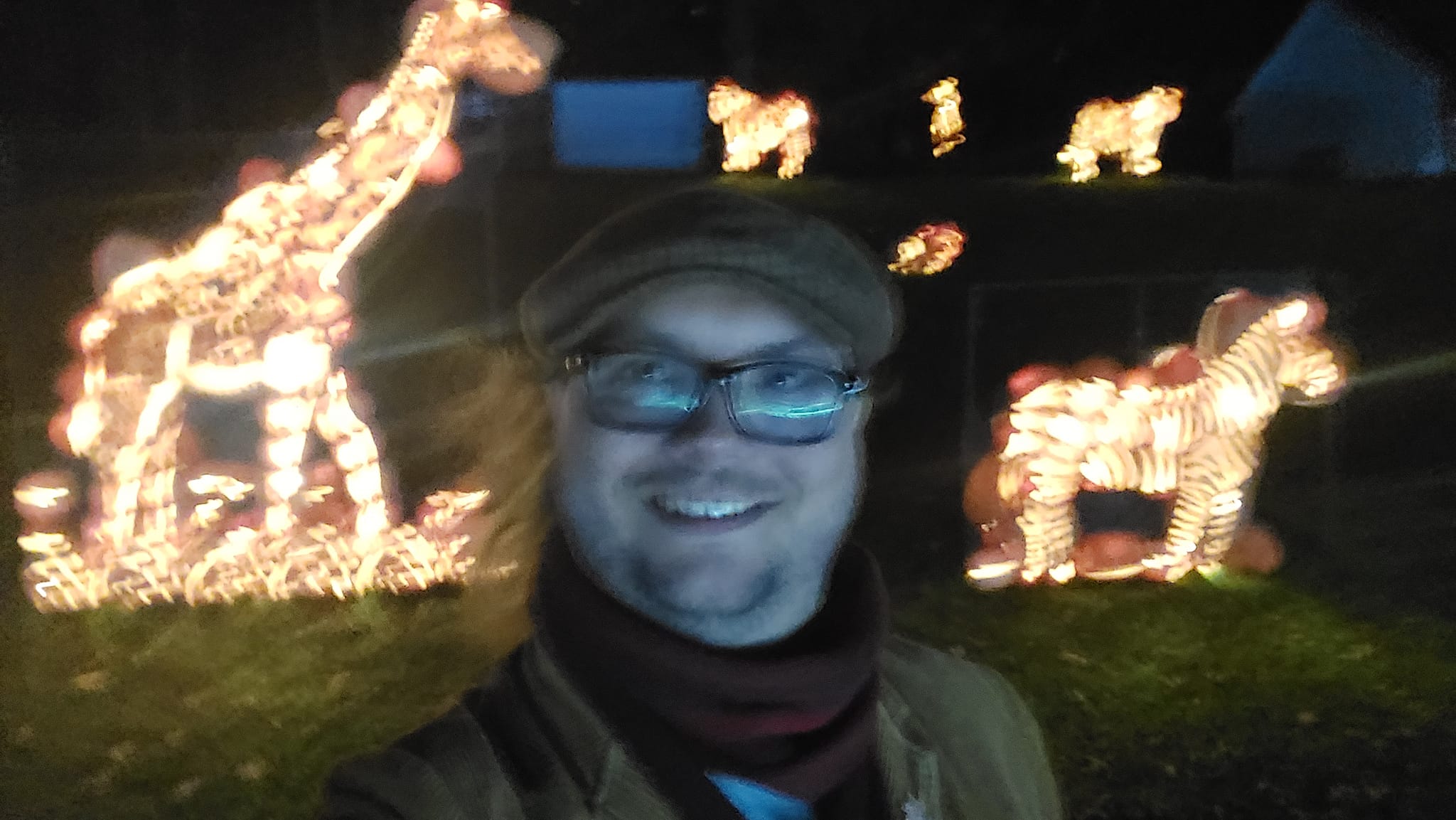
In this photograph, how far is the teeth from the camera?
1.24m

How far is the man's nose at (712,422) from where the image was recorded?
4.08 ft

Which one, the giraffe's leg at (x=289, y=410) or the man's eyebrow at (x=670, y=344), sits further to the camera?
the giraffe's leg at (x=289, y=410)

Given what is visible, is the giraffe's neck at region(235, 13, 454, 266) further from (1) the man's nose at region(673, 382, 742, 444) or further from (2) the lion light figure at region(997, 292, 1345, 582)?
(1) the man's nose at region(673, 382, 742, 444)

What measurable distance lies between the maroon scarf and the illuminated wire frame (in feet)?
8.32

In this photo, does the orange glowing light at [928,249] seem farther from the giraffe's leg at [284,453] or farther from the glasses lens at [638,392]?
the glasses lens at [638,392]

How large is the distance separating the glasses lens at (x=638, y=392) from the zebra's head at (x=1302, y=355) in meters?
3.57

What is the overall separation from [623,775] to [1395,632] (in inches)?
161

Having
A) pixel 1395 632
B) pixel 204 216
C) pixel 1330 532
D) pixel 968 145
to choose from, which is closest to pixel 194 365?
pixel 204 216

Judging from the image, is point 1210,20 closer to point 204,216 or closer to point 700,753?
point 204,216

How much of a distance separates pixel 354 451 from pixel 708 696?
269 centimetres

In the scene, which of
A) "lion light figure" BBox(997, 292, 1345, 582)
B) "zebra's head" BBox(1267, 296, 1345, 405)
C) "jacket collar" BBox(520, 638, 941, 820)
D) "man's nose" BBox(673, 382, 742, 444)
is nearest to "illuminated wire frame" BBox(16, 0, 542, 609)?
"lion light figure" BBox(997, 292, 1345, 582)

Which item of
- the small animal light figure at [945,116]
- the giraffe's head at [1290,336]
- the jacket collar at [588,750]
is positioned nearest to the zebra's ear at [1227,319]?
the giraffe's head at [1290,336]

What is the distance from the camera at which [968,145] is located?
507 centimetres

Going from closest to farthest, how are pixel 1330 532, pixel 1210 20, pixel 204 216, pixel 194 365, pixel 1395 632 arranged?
1. pixel 194 365
2. pixel 204 216
3. pixel 1395 632
4. pixel 1330 532
5. pixel 1210 20
